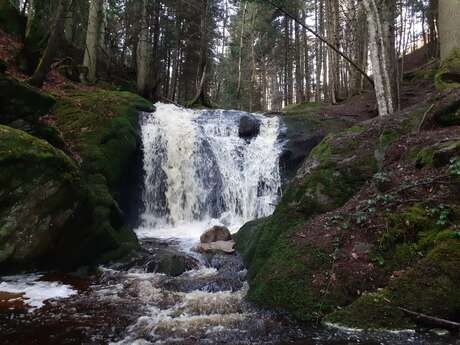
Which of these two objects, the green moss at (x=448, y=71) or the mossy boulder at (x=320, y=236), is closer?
the mossy boulder at (x=320, y=236)

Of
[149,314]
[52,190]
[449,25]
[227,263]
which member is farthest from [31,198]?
[449,25]

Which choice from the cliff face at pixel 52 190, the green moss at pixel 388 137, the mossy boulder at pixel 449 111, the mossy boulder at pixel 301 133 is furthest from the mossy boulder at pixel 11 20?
the mossy boulder at pixel 449 111

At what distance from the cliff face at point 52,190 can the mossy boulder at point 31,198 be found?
1cm

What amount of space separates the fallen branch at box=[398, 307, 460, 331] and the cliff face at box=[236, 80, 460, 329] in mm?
65

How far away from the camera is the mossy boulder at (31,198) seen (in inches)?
244

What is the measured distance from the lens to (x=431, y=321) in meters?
3.85

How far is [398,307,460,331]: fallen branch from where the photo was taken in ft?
12.2

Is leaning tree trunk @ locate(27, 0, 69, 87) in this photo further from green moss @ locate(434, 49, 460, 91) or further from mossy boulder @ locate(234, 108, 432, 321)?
green moss @ locate(434, 49, 460, 91)

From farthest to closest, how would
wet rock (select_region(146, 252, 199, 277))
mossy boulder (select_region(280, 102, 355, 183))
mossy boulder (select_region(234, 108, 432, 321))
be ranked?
mossy boulder (select_region(280, 102, 355, 183)) → wet rock (select_region(146, 252, 199, 277)) → mossy boulder (select_region(234, 108, 432, 321))

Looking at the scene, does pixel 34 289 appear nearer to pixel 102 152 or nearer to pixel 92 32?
pixel 102 152

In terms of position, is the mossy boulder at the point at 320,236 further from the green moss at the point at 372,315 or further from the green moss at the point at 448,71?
the green moss at the point at 448,71

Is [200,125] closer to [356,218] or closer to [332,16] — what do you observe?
[332,16]

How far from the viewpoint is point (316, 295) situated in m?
4.62

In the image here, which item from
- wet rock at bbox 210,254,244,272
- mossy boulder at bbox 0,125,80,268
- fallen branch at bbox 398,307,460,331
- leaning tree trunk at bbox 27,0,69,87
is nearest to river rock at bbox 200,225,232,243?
wet rock at bbox 210,254,244,272
